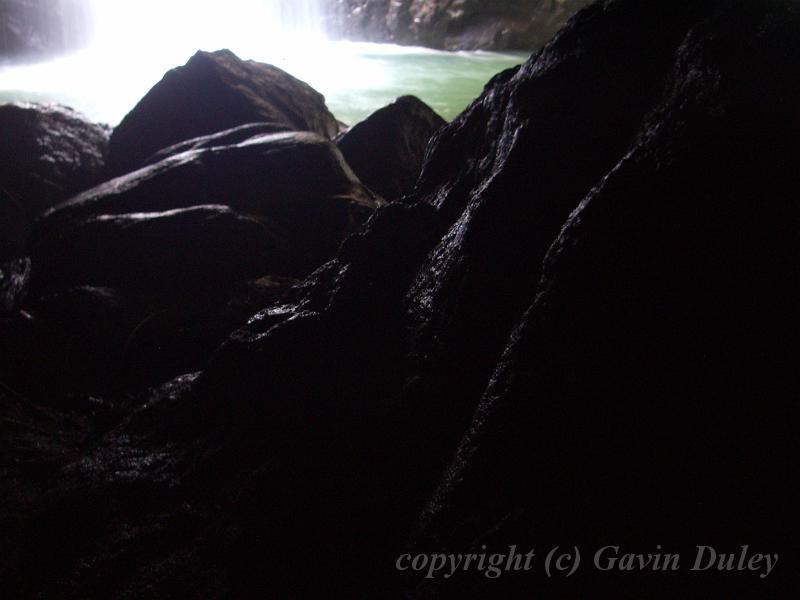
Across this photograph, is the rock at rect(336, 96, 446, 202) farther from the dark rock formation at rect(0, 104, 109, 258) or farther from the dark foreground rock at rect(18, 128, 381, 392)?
the dark rock formation at rect(0, 104, 109, 258)

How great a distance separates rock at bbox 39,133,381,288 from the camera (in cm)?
505

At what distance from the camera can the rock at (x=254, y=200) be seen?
5.05m

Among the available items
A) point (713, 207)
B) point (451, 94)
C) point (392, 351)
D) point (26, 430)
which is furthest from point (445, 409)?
point (451, 94)

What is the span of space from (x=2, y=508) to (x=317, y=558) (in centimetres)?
208

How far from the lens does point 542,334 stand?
6.21ft

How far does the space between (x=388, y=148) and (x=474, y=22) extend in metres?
24.7

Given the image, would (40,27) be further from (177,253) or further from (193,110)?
(177,253)

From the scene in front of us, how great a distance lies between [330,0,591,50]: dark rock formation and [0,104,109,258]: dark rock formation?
24.3 m

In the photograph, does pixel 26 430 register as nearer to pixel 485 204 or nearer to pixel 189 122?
pixel 485 204

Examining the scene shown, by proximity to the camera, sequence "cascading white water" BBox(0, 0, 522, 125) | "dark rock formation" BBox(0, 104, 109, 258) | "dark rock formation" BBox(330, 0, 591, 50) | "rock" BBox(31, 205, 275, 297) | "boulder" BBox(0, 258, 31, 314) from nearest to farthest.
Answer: "rock" BBox(31, 205, 275, 297)
"boulder" BBox(0, 258, 31, 314)
"dark rock formation" BBox(0, 104, 109, 258)
"cascading white water" BBox(0, 0, 522, 125)
"dark rock formation" BBox(330, 0, 591, 50)

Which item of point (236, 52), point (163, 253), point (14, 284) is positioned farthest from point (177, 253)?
point (236, 52)

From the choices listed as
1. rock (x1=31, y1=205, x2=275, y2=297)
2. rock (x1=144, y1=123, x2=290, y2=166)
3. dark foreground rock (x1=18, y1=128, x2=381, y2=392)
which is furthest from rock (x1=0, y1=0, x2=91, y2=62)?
rock (x1=31, y1=205, x2=275, y2=297)

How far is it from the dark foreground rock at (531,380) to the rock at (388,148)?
3.77 meters

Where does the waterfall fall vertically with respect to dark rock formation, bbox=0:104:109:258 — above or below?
above
